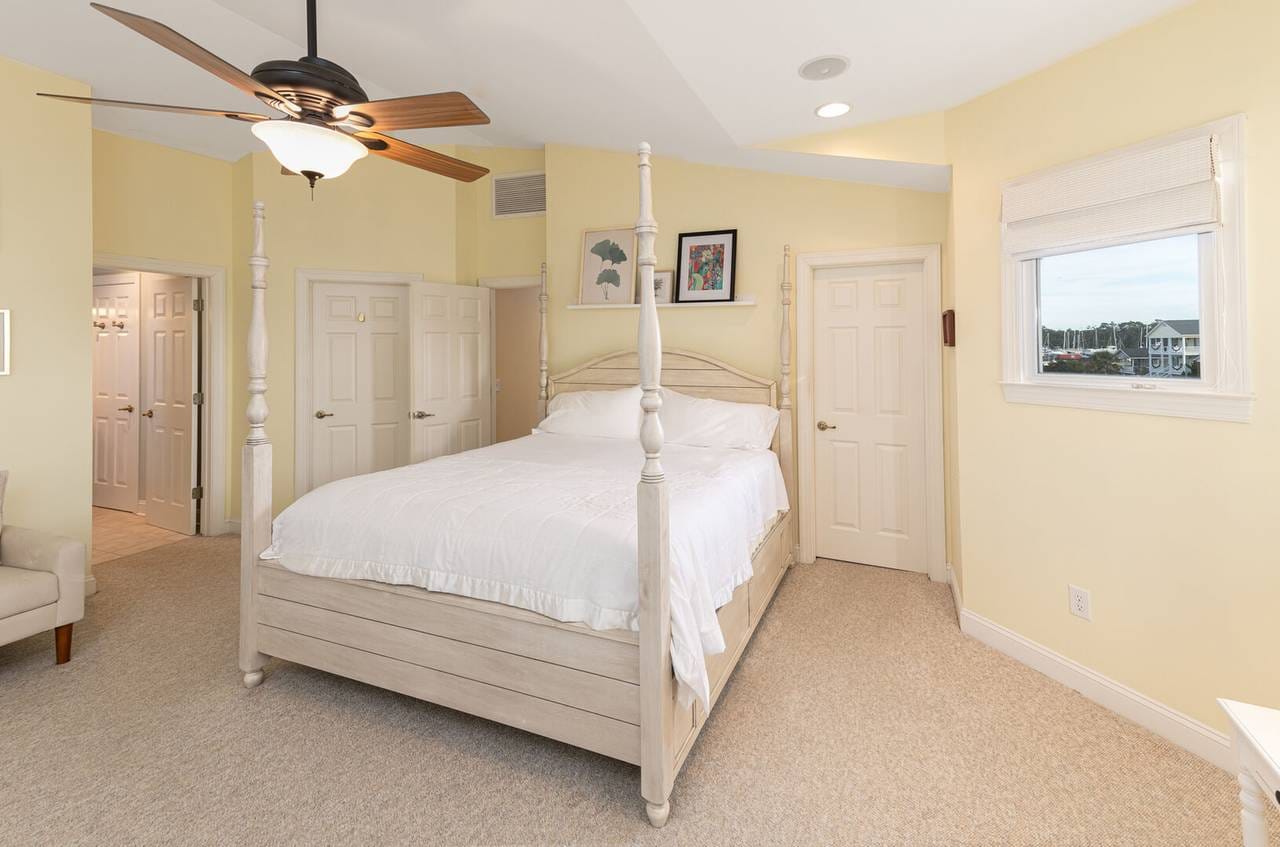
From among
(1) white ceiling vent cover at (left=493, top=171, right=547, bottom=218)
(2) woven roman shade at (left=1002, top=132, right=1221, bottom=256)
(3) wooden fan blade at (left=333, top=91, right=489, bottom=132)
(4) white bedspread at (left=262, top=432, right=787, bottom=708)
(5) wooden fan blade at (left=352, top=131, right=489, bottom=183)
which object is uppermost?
(1) white ceiling vent cover at (left=493, top=171, right=547, bottom=218)

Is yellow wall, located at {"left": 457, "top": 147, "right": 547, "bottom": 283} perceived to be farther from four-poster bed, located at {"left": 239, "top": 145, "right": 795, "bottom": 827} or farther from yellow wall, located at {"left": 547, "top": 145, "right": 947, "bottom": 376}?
four-poster bed, located at {"left": 239, "top": 145, "right": 795, "bottom": 827}

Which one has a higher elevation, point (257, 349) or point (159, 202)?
point (159, 202)

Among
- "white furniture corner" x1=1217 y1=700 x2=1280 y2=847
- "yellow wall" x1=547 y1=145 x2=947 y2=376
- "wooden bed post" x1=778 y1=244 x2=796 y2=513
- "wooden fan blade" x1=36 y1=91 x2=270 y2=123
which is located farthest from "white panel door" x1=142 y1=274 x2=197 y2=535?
"white furniture corner" x1=1217 y1=700 x2=1280 y2=847

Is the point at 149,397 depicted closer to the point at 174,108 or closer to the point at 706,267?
the point at 174,108

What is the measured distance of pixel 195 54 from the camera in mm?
1688

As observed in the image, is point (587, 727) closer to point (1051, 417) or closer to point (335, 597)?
point (335, 597)

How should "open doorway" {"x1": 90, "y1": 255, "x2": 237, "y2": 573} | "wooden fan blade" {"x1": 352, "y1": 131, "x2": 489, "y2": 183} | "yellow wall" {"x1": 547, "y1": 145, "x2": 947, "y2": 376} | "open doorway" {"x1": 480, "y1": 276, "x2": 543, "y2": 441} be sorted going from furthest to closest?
"open doorway" {"x1": 480, "y1": 276, "x2": 543, "y2": 441}
"open doorway" {"x1": 90, "y1": 255, "x2": 237, "y2": 573}
"yellow wall" {"x1": 547, "y1": 145, "x2": 947, "y2": 376}
"wooden fan blade" {"x1": 352, "y1": 131, "x2": 489, "y2": 183}

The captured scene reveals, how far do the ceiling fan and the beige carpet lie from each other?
1863 mm

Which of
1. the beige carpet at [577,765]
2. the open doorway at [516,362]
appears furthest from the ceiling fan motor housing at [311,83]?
the open doorway at [516,362]

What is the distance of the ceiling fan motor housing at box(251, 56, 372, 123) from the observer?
1746 mm

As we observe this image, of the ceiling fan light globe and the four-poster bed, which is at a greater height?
the ceiling fan light globe

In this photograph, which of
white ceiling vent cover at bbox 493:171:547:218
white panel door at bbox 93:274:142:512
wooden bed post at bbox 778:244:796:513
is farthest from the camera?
white panel door at bbox 93:274:142:512

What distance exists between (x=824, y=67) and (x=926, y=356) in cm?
174

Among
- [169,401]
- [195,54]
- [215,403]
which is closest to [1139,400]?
[195,54]
